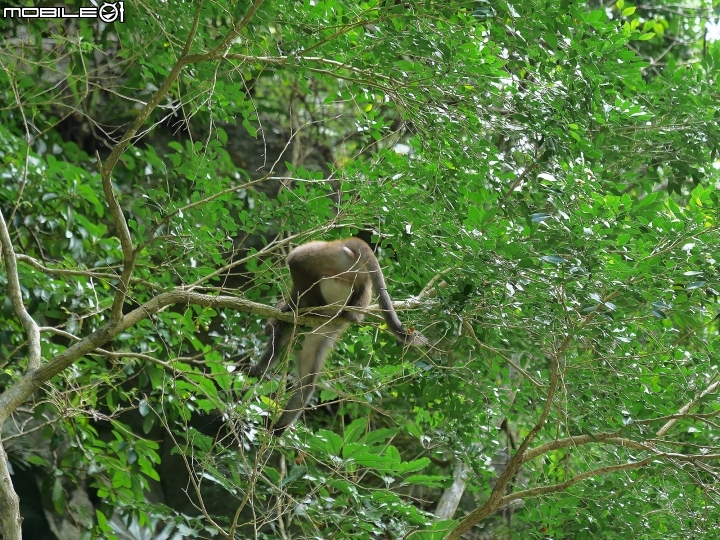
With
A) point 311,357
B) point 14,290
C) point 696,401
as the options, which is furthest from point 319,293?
point 696,401

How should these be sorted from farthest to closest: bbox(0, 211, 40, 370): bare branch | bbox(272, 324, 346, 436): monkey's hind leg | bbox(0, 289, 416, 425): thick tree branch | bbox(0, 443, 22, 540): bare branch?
1. bbox(272, 324, 346, 436): monkey's hind leg
2. bbox(0, 211, 40, 370): bare branch
3. bbox(0, 289, 416, 425): thick tree branch
4. bbox(0, 443, 22, 540): bare branch

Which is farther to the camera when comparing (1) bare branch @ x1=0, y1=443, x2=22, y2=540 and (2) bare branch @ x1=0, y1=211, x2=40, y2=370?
(2) bare branch @ x1=0, y1=211, x2=40, y2=370

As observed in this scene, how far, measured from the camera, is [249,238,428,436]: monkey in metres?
4.83

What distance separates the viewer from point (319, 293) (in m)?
5.22

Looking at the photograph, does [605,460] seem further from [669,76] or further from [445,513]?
[669,76]

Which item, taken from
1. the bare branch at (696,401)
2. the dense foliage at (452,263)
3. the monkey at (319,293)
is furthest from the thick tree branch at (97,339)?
the bare branch at (696,401)

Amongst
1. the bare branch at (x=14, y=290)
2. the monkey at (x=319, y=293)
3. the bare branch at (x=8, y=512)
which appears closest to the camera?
the bare branch at (x=8, y=512)

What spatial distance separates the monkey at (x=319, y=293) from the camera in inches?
190

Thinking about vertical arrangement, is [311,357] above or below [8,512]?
below

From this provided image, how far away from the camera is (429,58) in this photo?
154 inches

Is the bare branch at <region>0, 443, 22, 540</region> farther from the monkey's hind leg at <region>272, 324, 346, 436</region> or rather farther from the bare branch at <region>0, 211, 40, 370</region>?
the monkey's hind leg at <region>272, 324, 346, 436</region>

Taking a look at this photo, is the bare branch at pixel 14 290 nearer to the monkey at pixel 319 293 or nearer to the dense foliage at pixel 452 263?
the dense foliage at pixel 452 263

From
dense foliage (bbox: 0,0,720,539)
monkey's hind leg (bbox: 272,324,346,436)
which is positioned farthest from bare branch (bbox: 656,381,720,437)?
monkey's hind leg (bbox: 272,324,346,436)

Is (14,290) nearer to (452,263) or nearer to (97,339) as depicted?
(97,339)
